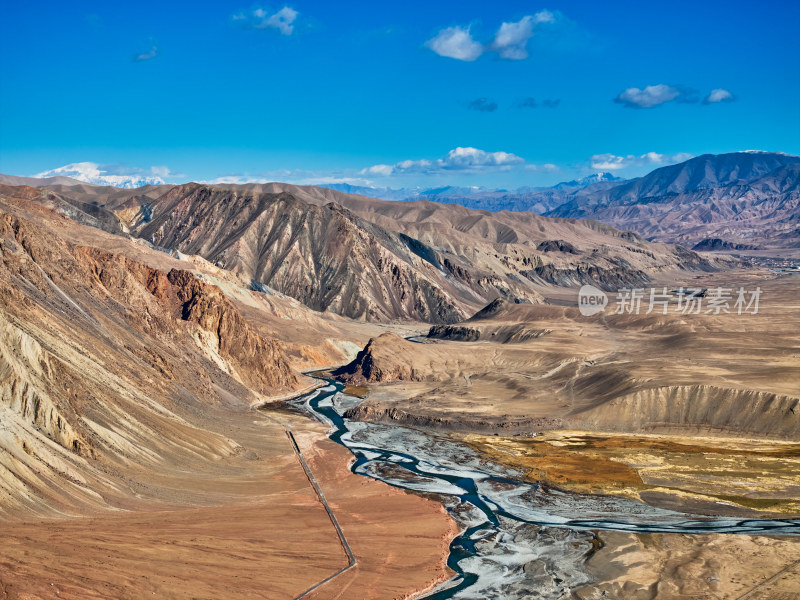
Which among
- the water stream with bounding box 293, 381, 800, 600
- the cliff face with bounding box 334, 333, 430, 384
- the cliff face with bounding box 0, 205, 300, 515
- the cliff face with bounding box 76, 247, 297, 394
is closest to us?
the water stream with bounding box 293, 381, 800, 600

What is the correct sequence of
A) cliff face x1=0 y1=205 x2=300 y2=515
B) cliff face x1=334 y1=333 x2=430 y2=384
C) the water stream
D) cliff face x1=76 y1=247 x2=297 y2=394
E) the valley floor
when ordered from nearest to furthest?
the valley floor → the water stream → cliff face x1=0 y1=205 x2=300 y2=515 → cliff face x1=76 y1=247 x2=297 y2=394 → cliff face x1=334 y1=333 x2=430 y2=384

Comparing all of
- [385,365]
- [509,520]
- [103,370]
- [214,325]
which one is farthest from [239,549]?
[385,365]

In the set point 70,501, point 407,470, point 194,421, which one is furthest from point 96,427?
point 407,470

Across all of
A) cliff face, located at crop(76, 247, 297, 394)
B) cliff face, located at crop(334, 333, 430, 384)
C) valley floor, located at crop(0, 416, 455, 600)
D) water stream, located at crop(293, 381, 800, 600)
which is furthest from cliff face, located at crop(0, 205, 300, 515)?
water stream, located at crop(293, 381, 800, 600)

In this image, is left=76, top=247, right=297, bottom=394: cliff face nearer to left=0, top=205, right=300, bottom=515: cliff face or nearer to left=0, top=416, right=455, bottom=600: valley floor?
left=0, top=205, right=300, bottom=515: cliff face

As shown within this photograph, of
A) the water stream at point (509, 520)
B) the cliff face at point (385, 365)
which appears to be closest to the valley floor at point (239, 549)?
the water stream at point (509, 520)

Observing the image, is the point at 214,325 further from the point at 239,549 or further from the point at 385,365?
the point at 239,549

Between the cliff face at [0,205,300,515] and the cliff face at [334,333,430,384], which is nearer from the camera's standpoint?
the cliff face at [0,205,300,515]

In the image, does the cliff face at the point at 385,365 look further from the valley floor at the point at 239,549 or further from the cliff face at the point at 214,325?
the valley floor at the point at 239,549
